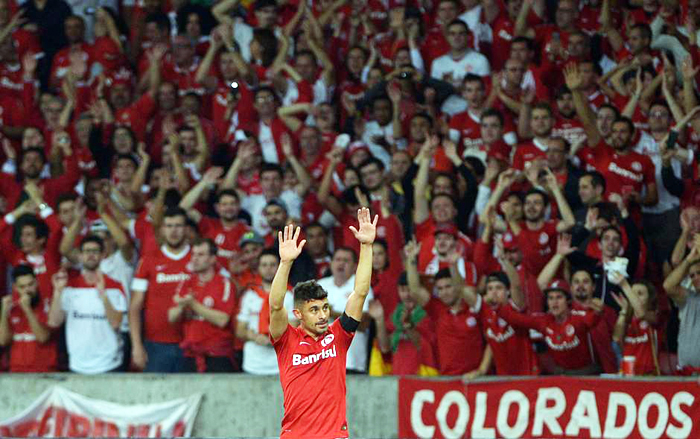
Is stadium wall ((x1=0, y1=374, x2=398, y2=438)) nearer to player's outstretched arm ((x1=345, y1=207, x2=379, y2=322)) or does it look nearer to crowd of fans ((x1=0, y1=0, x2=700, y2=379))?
crowd of fans ((x1=0, y1=0, x2=700, y2=379))

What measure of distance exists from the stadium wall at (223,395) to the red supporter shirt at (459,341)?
584 millimetres

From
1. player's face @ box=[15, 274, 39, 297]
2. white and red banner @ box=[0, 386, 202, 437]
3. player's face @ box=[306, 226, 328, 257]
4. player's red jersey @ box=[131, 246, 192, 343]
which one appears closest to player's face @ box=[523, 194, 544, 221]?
player's face @ box=[306, 226, 328, 257]

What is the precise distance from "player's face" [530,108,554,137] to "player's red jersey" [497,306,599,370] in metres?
2.75

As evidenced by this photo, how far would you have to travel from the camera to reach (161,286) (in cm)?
1393

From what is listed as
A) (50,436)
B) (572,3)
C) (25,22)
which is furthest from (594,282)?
(25,22)

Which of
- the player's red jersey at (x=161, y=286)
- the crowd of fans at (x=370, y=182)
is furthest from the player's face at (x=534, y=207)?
the player's red jersey at (x=161, y=286)

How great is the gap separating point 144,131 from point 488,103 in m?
4.60

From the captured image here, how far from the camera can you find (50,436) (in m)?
13.7

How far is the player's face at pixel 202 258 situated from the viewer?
13.6 metres

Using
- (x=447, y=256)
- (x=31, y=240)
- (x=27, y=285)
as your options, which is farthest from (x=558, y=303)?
(x=31, y=240)

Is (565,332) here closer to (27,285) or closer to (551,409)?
(551,409)

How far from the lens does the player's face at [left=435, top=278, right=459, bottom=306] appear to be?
42.0ft

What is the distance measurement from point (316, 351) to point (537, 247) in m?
5.19

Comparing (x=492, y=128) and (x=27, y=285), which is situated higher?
(x=492, y=128)
